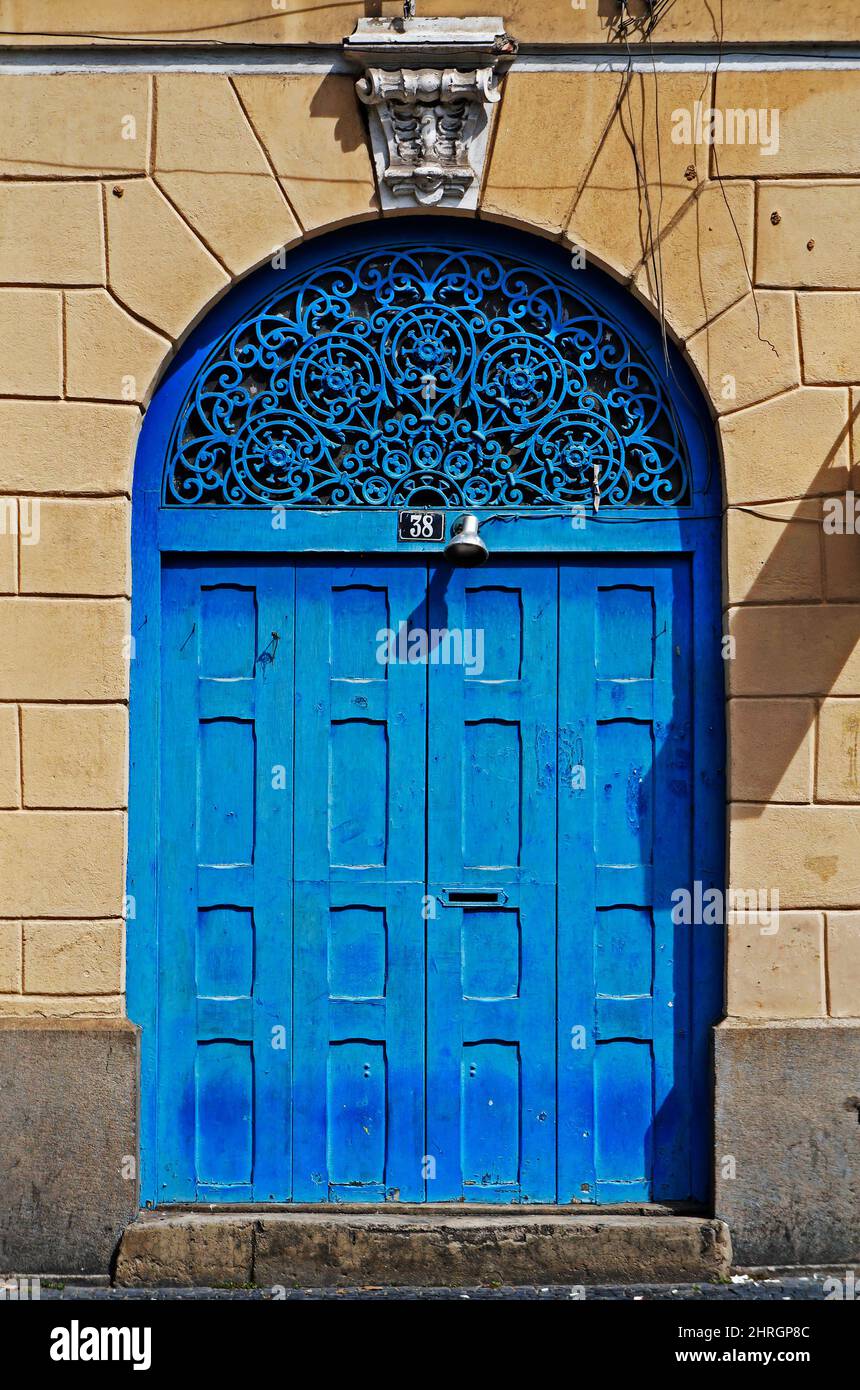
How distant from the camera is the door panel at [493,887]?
567 centimetres

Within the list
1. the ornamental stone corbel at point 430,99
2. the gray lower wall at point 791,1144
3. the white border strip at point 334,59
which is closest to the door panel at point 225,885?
the ornamental stone corbel at point 430,99

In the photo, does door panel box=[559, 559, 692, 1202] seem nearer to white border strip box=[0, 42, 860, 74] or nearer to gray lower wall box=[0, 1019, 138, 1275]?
gray lower wall box=[0, 1019, 138, 1275]

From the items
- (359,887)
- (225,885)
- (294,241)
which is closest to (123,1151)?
(225,885)

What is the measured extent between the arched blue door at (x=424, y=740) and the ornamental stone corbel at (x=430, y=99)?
0.68ft

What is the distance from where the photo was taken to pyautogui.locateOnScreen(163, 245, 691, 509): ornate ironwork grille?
577 cm

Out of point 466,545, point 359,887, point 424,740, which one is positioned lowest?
point 359,887

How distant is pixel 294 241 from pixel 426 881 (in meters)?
2.75

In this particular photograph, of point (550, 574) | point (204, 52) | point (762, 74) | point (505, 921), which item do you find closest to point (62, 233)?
point (204, 52)

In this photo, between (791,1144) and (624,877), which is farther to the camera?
(624,877)

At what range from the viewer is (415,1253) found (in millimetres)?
5410

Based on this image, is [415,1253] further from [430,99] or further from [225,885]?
[430,99]

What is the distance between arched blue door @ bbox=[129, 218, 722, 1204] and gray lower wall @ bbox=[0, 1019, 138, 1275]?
0.23 m

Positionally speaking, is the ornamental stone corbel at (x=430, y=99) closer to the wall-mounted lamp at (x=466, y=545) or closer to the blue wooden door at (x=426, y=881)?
the wall-mounted lamp at (x=466, y=545)

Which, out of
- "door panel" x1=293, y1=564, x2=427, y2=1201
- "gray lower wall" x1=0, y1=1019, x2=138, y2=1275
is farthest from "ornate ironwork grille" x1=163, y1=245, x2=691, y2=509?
"gray lower wall" x1=0, y1=1019, x2=138, y2=1275
